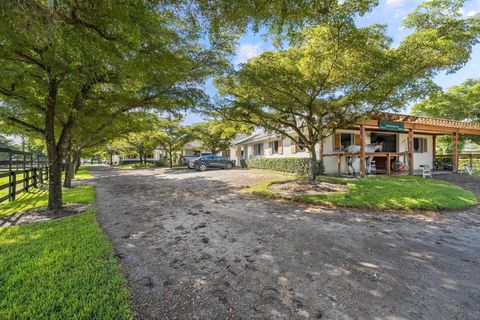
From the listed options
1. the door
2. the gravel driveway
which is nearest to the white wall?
the door

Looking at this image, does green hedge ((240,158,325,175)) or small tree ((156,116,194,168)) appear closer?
green hedge ((240,158,325,175))

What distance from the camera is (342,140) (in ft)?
48.5

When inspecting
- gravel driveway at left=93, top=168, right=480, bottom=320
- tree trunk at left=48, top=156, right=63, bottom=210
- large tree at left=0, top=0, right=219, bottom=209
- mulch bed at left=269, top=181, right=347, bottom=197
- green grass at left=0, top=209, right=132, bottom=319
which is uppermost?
large tree at left=0, top=0, right=219, bottom=209

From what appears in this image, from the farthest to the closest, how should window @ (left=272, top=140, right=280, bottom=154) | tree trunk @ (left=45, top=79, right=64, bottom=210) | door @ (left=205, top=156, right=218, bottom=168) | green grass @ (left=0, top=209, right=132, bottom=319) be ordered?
1. door @ (left=205, top=156, right=218, bottom=168)
2. window @ (left=272, top=140, right=280, bottom=154)
3. tree trunk @ (left=45, top=79, right=64, bottom=210)
4. green grass @ (left=0, top=209, right=132, bottom=319)

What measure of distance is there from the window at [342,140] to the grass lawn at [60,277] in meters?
13.8

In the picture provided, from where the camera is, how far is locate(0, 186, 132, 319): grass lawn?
2.12 metres

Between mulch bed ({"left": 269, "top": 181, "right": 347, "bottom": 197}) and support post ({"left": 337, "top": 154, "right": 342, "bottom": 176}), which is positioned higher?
support post ({"left": 337, "top": 154, "right": 342, "bottom": 176})

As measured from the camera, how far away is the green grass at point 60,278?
2115 mm

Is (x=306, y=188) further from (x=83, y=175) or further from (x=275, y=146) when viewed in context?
(x=83, y=175)

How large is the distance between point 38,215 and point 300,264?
6.64m

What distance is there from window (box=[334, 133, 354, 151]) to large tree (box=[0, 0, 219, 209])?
399 inches

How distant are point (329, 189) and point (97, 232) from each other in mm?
7832

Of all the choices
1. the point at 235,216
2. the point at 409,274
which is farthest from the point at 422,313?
the point at 235,216

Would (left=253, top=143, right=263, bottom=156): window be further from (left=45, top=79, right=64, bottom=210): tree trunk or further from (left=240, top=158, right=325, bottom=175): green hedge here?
(left=45, top=79, right=64, bottom=210): tree trunk
